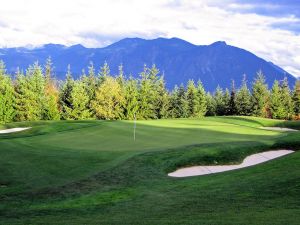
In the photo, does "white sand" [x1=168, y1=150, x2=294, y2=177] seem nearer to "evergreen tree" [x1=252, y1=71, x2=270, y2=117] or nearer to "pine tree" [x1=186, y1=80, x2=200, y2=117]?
"pine tree" [x1=186, y1=80, x2=200, y2=117]

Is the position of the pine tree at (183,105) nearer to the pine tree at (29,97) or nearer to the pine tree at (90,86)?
the pine tree at (90,86)

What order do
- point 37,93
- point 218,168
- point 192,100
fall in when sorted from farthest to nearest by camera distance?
1. point 192,100
2. point 37,93
3. point 218,168

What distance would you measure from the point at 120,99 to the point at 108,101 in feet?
9.38

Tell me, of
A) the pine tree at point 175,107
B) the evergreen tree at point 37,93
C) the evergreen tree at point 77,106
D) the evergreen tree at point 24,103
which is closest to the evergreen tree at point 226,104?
the pine tree at point 175,107

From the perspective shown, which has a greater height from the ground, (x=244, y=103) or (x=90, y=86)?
→ (x=90, y=86)

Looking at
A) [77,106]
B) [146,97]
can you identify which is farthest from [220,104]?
[77,106]

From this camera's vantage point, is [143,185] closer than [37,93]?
Yes

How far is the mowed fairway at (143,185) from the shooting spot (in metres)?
12.2

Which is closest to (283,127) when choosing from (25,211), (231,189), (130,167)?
(130,167)

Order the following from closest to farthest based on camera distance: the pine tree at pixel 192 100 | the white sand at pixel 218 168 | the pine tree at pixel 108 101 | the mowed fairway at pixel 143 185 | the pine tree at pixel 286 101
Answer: the mowed fairway at pixel 143 185
the white sand at pixel 218 168
the pine tree at pixel 108 101
the pine tree at pixel 286 101
the pine tree at pixel 192 100

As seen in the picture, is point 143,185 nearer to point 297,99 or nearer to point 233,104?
point 233,104

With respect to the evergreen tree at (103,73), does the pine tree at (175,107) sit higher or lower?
lower

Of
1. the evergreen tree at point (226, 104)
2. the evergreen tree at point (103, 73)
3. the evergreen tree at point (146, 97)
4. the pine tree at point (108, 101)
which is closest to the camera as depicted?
the pine tree at point (108, 101)

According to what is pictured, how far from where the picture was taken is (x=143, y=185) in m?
18.4
